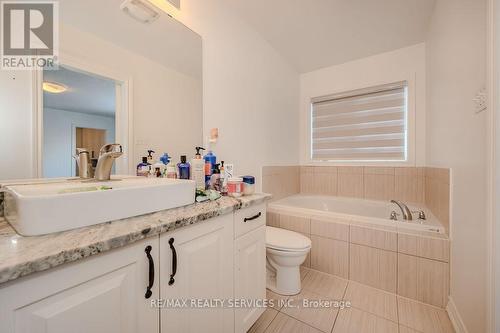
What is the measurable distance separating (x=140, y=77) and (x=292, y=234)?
60.2 inches

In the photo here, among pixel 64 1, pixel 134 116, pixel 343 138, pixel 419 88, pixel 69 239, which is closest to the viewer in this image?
pixel 69 239

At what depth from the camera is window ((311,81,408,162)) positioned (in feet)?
7.87

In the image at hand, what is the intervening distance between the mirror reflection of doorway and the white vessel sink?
110mm

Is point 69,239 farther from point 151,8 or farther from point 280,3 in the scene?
point 280,3

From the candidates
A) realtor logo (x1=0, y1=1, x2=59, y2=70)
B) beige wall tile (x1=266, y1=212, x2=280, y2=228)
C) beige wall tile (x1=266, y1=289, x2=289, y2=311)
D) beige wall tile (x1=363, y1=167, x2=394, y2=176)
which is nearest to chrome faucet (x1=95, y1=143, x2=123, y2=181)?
realtor logo (x1=0, y1=1, x2=59, y2=70)

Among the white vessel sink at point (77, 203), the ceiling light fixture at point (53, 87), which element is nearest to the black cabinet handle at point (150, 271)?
the white vessel sink at point (77, 203)

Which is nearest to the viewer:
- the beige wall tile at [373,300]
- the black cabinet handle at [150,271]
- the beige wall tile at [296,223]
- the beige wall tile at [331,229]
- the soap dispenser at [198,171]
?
the black cabinet handle at [150,271]

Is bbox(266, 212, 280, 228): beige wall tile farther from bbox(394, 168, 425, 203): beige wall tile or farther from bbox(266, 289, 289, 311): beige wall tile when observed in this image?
bbox(394, 168, 425, 203): beige wall tile

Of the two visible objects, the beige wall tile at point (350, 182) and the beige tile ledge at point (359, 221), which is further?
the beige wall tile at point (350, 182)

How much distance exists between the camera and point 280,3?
5.64ft

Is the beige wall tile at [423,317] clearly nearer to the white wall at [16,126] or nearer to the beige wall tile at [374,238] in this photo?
the beige wall tile at [374,238]

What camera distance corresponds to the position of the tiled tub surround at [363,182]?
2.08 meters

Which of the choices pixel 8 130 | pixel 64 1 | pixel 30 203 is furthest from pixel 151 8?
pixel 30 203

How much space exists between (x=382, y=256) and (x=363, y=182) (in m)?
1.12
